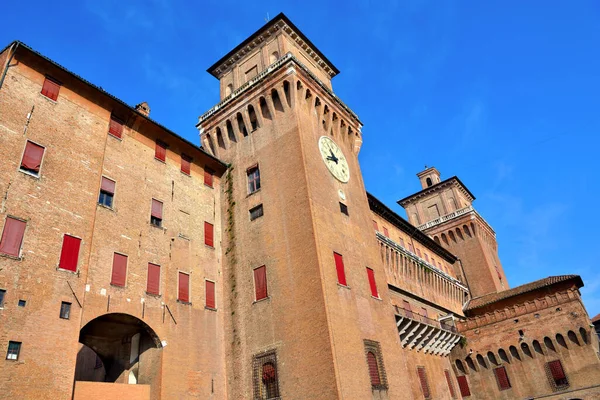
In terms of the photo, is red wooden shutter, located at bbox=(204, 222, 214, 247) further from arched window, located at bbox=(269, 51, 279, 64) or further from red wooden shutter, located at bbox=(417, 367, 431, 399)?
red wooden shutter, located at bbox=(417, 367, 431, 399)

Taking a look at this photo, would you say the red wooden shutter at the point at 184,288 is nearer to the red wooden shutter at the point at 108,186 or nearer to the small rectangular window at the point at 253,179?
the red wooden shutter at the point at 108,186

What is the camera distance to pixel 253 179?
24.8m

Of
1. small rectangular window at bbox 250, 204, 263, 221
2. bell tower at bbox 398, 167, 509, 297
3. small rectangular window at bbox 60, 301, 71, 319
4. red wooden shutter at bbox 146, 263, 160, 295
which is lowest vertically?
small rectangular window at bbox 60, 301, 71, 319

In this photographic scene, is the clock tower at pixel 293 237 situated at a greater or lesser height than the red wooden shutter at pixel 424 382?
greater

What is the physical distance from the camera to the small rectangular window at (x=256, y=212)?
2347 cm

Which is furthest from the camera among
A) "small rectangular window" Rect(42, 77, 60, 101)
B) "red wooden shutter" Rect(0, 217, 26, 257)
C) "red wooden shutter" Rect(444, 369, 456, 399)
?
"red wooden shutter" Rect(444, 369, 456, 399)

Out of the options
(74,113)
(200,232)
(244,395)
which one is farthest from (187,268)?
(74,113)

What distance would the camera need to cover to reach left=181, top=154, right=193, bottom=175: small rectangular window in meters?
24.0

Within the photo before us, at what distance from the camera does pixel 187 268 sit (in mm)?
21078

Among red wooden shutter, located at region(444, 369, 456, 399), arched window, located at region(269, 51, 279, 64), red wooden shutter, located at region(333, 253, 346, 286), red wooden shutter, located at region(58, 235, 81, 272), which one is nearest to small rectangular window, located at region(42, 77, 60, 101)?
red wooden shutter, located at region(58, 235, 81, 272)

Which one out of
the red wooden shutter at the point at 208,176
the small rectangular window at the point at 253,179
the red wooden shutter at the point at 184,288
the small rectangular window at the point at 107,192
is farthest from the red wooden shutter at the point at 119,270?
the small rectangular window at the point at 253,179

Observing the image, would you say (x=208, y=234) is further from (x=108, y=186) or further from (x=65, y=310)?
(x=65, y=310)

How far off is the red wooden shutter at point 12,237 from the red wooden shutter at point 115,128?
6707 mm

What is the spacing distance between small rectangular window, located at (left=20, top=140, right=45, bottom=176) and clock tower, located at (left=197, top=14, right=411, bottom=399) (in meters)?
9.84
